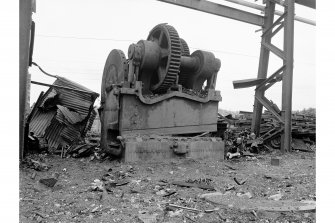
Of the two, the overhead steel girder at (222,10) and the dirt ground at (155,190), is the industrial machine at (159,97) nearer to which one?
the dirt ground at (155,190)

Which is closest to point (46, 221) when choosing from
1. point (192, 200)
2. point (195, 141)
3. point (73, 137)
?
point (192, 200)

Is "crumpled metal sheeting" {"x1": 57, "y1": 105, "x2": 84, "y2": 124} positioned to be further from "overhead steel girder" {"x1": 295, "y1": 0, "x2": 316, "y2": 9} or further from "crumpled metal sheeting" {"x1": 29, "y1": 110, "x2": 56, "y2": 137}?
"overhead steel girder" {"x1": 295, "y1": 0, "x2": 316, "y2": 9}

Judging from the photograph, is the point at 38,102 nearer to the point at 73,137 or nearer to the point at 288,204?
the point at 73,137

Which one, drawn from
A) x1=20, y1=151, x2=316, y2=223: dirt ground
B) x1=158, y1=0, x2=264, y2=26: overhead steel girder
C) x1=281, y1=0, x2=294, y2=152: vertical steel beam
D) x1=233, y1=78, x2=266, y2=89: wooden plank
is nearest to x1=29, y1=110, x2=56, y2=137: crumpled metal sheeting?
x1=20, y1=151, x2=316, y2=223: dirt ground

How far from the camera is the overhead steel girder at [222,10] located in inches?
332

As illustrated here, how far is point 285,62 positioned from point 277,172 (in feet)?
11.6

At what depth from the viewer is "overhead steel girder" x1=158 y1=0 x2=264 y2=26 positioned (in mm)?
8422

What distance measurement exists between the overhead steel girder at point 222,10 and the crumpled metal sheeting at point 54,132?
4151 millimetres

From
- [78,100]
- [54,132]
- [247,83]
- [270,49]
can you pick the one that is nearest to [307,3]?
[270,49]

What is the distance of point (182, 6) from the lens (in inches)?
331

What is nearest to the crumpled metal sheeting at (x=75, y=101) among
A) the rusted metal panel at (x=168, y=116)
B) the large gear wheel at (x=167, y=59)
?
the large gear wheel at (x=167, y=59)

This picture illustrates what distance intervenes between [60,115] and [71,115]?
27 cm

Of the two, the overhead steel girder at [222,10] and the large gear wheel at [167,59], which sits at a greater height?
the overhead steel girder at [222,10]

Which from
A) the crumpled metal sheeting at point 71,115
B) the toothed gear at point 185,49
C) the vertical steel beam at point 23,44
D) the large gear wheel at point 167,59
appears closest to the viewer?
the vertical steel beam at point 23,44
